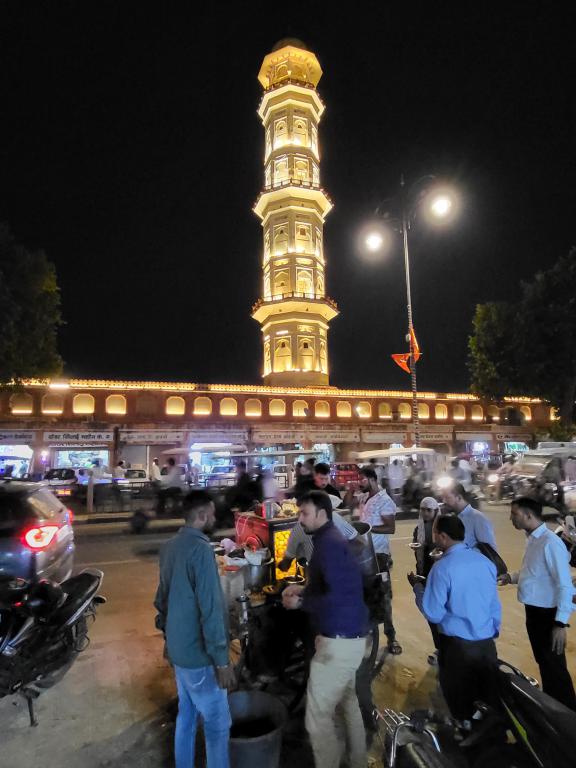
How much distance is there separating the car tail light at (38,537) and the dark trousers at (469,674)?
443cm

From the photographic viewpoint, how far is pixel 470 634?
298cm

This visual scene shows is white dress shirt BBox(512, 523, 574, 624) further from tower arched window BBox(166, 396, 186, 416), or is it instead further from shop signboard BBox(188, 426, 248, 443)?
tower arched window BBox(166, 396, 186, 416)

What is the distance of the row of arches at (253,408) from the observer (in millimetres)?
33031

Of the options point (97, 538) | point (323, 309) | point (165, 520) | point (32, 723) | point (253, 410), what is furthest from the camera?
point (323, 309)

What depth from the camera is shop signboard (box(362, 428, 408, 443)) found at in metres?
35.0

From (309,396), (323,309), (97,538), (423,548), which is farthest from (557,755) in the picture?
(323,309)

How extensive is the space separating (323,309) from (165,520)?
33.6 meters

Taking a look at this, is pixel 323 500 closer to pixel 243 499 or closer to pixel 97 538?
pixel 243 499

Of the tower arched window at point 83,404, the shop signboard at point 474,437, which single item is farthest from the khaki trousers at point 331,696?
the shop signboard at point 474,437

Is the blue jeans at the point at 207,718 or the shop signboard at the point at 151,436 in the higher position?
the shop signboard at the point at 151,436

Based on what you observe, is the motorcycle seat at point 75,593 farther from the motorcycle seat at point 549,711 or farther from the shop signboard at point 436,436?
the shop signboard at point 436,436

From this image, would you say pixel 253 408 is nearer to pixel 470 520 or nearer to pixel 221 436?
pixel 221 436

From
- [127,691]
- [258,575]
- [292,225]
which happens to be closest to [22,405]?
[292,225]

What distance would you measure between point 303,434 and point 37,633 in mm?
29061
